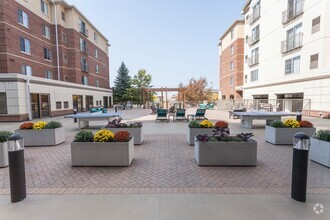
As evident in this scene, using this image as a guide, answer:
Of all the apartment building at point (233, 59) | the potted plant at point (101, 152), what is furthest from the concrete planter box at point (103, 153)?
the apartment building at point (233, 59)

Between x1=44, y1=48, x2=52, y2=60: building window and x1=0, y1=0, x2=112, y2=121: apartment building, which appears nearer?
x1=0, y1=0, x2=112, y2=121: apartment building

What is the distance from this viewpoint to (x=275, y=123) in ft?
24.7

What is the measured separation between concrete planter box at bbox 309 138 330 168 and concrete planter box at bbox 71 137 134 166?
5093 millimetres

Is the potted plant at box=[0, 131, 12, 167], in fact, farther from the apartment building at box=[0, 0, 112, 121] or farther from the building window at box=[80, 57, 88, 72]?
the building window at box=[80, 57, 88, 72]

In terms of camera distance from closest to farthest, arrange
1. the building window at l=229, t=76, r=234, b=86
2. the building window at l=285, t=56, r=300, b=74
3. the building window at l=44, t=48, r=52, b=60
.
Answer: the building window at l=285, t=56, r=300, b=74 → the building window at l=44, t=48, r=52, b=60 → the building window at l=229, t=76, r=234, b=86

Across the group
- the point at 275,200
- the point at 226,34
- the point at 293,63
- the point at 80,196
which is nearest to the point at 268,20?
the point at 293,63

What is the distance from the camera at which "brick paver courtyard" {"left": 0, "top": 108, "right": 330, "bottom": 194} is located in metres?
3.78

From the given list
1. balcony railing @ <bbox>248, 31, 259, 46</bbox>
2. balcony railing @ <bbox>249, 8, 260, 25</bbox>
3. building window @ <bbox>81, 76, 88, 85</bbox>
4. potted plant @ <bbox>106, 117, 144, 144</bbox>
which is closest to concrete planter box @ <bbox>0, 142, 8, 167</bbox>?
potted plant @ <bbox>106, 117, 144, 144</bbox>

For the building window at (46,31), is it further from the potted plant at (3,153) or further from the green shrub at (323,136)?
the green shrub at (323,136)

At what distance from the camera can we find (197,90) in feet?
142

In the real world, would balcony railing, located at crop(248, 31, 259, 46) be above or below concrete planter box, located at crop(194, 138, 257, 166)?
above

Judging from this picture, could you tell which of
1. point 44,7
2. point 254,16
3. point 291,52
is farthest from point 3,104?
point 254,16

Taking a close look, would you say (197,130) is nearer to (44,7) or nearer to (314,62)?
(314,62)

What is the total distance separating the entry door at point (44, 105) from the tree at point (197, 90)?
28001 millimetres
